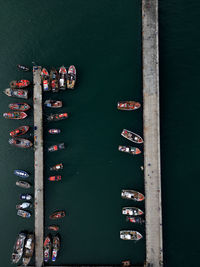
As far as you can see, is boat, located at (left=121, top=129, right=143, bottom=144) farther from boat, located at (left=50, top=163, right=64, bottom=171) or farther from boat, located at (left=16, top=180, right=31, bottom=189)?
boat, located at (left=16, top=180, right=31, bottom=189)

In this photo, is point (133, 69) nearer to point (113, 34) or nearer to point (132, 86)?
point (132, 86)

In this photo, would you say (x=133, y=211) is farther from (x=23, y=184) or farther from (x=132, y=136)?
(x=23, y=184)

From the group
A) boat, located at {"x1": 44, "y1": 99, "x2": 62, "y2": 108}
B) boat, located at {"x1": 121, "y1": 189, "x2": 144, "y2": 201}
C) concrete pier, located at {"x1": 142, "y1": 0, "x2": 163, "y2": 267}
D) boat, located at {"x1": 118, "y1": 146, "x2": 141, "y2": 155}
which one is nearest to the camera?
concrete pier, located at {"x1": 142, "y1": 0, "x2": 163, "y2": 267}

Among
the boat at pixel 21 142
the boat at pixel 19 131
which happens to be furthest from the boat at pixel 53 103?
the boat at pixel 21 142

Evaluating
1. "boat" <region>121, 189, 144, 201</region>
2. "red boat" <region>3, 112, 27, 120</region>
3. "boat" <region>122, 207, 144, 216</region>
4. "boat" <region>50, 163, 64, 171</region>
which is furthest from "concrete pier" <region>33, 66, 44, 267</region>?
"boat" <region>122, 207, 144, 216</region>

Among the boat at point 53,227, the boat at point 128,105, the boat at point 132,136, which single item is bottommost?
the boat at point 53,227

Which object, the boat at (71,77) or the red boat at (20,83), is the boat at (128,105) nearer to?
the boat at (71,77)

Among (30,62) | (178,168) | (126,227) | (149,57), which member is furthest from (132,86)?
(126,227)
